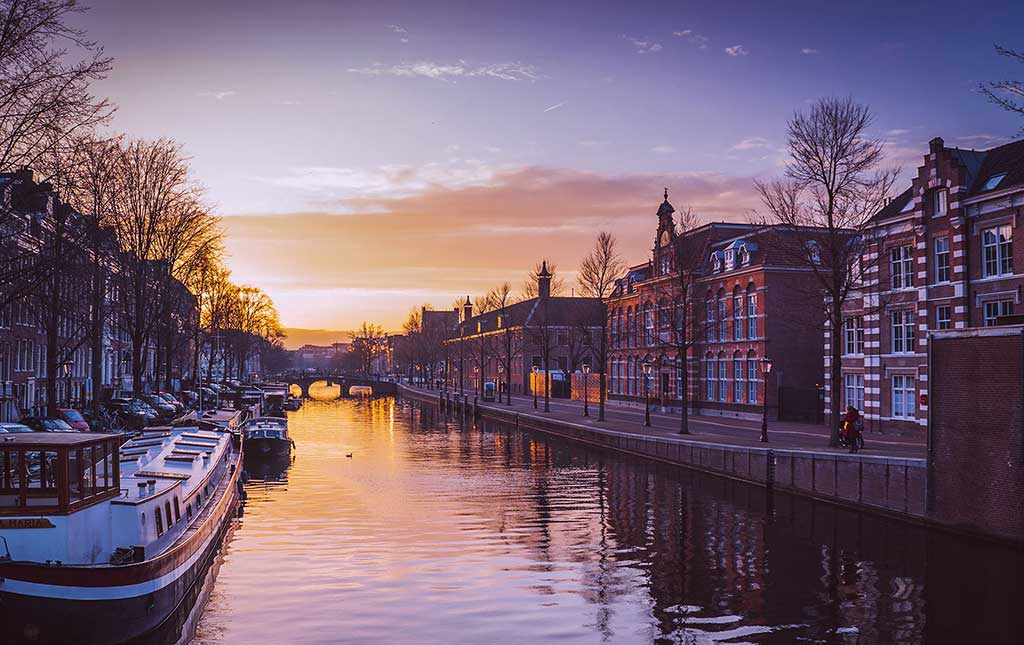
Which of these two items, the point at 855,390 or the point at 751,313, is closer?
the point at 855,390

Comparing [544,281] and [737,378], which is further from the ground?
[544,281]

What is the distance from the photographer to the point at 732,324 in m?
65.9

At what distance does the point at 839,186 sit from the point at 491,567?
25.7m

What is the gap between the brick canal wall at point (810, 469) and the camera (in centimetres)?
3088

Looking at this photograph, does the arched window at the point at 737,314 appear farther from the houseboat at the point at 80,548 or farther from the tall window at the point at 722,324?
the houseboat at the point at 80,548

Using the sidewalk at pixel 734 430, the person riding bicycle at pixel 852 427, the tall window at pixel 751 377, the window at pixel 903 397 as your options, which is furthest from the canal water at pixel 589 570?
the tall window at pixel 751 377

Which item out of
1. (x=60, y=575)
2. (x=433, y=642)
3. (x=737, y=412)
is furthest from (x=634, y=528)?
(x=737, y=412)

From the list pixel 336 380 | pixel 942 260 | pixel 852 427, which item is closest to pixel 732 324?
pixel 942 260

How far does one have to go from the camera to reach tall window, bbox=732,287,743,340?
6438cm

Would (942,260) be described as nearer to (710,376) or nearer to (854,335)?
(854,335)

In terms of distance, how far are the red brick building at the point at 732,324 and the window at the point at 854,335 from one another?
6.13 feet

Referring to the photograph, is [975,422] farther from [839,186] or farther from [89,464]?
[89,464]

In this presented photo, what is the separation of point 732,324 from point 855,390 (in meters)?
15.3

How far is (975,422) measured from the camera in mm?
28297
